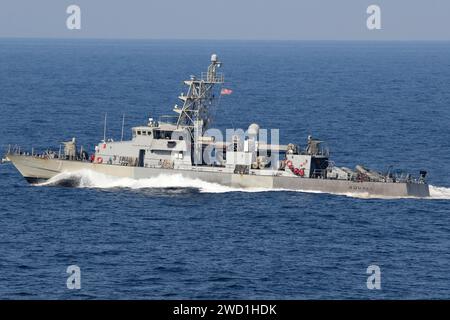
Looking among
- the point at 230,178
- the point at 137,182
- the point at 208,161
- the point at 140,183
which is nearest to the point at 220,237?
the point at 230,178

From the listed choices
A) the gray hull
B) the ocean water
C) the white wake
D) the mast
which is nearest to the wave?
the white wake

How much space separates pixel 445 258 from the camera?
2621 inches

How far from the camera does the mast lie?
91.4 meters

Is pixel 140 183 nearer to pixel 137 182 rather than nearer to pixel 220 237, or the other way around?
pixel 137 182

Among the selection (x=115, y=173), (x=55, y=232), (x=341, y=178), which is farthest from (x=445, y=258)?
(x=115, y=173)

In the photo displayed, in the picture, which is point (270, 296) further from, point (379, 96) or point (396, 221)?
point (379, 96)

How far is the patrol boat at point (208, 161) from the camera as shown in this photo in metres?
87.5

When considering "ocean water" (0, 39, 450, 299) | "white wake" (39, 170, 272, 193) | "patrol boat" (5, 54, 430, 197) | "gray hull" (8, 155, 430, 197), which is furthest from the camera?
"white wake" (39, 170, 272, 193)

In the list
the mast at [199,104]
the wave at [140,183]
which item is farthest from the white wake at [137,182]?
the mast at [199,104]

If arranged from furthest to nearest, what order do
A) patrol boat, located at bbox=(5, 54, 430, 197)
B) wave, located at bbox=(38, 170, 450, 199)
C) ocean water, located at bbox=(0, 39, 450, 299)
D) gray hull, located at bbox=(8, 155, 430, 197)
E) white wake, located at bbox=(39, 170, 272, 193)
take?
white wake, located at bbox=(39, 170, 272, 193) < wave, located at bbox=(38, 170, 450, 199) < patrol boat, located at bbox=(5, 54, 430, 197) < gray hull, located at bbox=(8, 155, 430, 197) < ocean water, located at bbox=(0, 39, 450, 299)

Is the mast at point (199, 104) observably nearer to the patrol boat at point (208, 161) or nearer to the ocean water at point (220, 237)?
the patrol boat at point (208, 161)

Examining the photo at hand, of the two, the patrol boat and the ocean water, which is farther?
the patrol boat

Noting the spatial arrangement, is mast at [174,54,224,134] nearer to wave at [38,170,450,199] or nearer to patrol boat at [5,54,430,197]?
patrol boat at [5,54,430,197]

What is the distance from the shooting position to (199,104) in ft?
301
